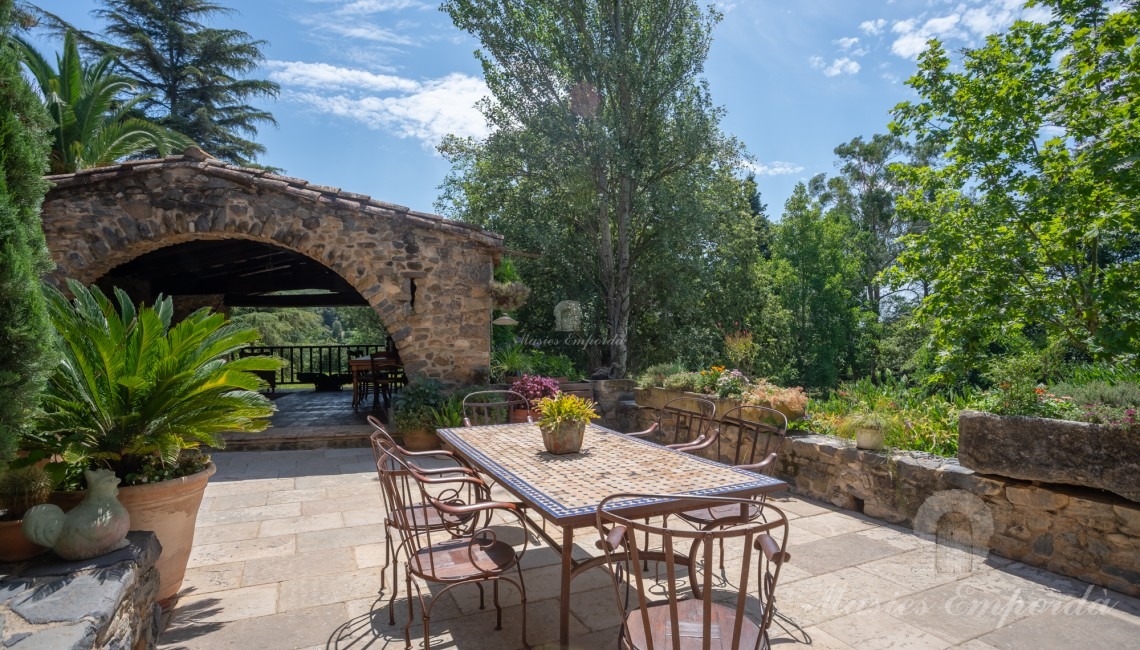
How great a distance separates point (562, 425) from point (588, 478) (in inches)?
19.5

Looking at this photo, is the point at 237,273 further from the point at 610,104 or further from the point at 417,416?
the point at 610,104

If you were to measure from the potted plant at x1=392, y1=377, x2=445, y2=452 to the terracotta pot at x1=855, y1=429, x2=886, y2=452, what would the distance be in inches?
166

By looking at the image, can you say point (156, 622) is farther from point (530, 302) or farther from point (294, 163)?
point (294, 163)

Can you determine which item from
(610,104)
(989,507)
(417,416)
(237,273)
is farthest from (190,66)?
(989,507)

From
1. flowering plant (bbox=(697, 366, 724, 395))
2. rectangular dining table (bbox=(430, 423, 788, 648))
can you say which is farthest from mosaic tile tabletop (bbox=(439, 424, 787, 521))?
flowering plant (bbox=(697, 366, 724, 395))

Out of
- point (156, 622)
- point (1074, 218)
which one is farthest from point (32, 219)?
point (1074, 218)

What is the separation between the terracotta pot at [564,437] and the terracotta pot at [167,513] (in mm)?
1696

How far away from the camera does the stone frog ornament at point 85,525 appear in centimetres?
204

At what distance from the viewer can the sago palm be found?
2461 mm

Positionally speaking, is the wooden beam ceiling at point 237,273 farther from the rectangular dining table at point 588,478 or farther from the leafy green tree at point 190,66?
the leafy green tree at point 190,66

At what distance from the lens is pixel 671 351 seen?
500 inches

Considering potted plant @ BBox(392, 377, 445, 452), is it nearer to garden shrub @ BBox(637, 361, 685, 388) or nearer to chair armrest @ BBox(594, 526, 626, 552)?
garden shrub @ BBox(637, 361, 685, 388)

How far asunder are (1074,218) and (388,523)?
5.07 m

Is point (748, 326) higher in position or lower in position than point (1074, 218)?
lower
